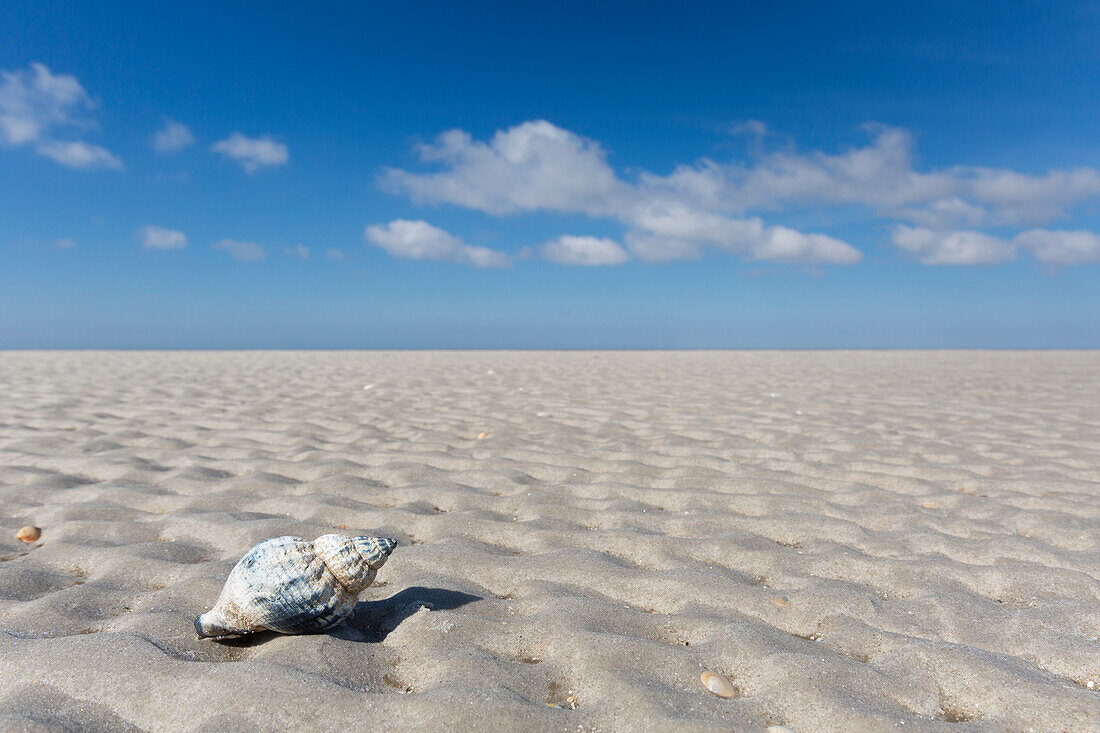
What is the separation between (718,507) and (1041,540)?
5.31 feet

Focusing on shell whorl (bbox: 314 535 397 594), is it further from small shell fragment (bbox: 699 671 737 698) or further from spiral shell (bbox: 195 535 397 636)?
small shell fragment (bbox: 699 671 737 698)

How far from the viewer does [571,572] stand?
9.07ft

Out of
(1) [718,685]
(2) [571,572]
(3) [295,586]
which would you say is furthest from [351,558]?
(1) [718,685]

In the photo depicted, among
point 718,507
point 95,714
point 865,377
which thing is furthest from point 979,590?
point 865,377

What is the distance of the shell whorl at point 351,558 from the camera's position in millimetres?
2088

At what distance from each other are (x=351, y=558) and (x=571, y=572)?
3.41 feet

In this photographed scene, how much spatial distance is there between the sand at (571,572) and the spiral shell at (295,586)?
9 cm

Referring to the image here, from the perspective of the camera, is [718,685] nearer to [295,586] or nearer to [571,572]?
[571,572]

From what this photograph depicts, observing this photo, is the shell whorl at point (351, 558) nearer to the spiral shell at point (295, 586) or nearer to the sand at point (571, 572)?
the spiral shell at point (295, 586)

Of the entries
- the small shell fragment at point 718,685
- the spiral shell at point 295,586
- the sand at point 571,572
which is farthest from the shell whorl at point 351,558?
the small shell fragment at point 718,685

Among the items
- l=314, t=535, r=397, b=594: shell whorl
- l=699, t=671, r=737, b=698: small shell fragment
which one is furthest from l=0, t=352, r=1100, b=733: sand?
l=314, t=535, r=397, b=594: shell whorl

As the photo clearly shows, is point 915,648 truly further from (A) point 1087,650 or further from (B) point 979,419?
(B) point 979,419

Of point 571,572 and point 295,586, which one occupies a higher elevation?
point 295,586

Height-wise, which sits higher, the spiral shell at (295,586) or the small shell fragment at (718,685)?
the spiral shell at (295,586)
